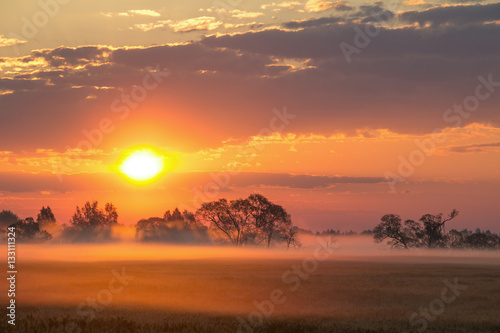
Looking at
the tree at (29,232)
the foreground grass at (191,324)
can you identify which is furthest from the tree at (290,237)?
the foreground grass at (191,324)

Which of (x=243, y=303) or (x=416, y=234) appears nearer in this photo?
(x=243, y=303)

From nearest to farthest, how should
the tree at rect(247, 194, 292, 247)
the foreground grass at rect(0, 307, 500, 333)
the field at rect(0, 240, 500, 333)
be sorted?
the foreground grass at rect(0, 307, 500, 333) → the field at rect(0, 240, 500, 333) → the tree at rect(247, 194, 292, 247)

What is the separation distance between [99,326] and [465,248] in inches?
5435

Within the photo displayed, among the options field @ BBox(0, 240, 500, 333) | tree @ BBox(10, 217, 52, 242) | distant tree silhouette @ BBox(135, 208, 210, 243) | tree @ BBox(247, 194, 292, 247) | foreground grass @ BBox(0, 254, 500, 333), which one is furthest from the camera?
tree @ BBox(10, 217, 52, 242)

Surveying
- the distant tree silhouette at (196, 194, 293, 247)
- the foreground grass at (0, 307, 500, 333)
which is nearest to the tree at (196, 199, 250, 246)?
the distant tree silhouette at (196, 194, 293, 247)

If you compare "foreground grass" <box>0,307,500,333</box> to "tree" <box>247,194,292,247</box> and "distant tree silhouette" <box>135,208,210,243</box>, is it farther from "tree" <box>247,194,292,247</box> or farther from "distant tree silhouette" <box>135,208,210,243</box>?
"distant tree silhouette" <box>135,208,210,243</box>

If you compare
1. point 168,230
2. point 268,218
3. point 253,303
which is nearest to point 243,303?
point 253,303

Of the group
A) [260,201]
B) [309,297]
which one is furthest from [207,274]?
[260,201]

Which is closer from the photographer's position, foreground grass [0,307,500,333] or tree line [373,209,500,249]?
foreground grass [0,307,500,333]

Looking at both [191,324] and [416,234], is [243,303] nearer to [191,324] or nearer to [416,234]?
[191,324]

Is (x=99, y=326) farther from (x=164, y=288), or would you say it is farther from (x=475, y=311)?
(x=475, y=311)

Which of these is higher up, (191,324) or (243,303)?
(191,324)

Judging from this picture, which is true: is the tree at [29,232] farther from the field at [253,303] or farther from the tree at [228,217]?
the field at [253,303]

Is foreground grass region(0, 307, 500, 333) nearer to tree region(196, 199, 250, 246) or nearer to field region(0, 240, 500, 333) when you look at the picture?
field region(0, 240, 500, 333)
